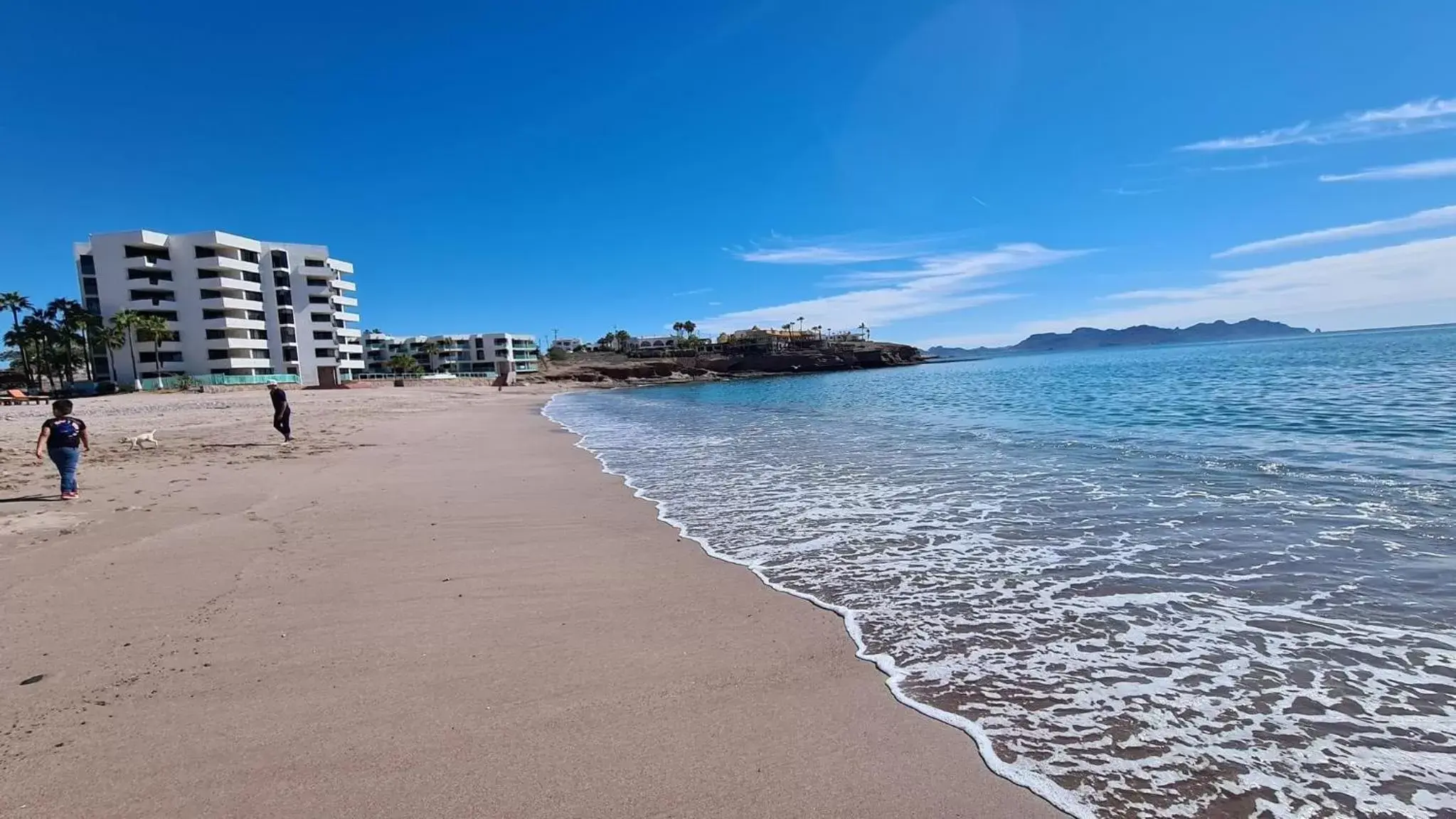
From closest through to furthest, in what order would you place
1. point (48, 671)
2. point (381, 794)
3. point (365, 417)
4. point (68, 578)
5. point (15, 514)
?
point (381, 794), point (48, 671), point (68, 578), point (15, 514), point (365, 417)

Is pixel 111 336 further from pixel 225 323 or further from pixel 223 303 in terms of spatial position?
pixel 223 303

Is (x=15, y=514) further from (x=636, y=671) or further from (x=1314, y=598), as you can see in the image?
(x=1314, y=598)

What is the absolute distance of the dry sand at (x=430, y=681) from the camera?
2.75 m

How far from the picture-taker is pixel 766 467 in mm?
12273

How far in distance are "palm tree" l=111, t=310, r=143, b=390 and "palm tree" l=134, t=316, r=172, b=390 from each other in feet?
1.07

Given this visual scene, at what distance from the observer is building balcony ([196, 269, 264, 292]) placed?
6831 cm

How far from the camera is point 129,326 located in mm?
61719

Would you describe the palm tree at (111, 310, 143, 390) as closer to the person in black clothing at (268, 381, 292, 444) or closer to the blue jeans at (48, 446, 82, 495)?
the person in black clothing at (268, 381, 292, 444)

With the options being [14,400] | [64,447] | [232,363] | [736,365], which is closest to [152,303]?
[232,363]

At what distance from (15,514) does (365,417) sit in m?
20.2

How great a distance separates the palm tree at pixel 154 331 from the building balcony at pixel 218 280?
5.61 meters

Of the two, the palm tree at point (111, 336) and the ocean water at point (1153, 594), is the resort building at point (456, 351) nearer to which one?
the palm tree at point (111, 336)

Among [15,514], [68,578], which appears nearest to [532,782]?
[68,578]

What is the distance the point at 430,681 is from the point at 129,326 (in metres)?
80.8
